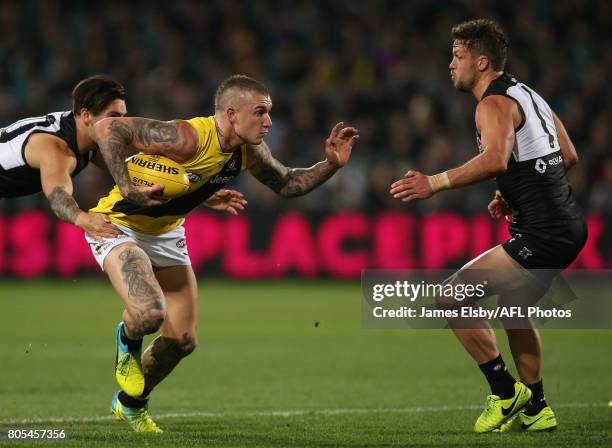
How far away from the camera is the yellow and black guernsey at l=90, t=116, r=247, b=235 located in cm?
732

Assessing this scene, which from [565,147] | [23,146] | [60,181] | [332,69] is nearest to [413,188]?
[565,147]

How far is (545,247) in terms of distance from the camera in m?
7.21

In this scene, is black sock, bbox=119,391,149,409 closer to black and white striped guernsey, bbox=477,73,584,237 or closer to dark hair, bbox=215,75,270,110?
dark hair, bbox=215,75,270,110

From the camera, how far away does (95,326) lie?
555 inches

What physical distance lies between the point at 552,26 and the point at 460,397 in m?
13.6

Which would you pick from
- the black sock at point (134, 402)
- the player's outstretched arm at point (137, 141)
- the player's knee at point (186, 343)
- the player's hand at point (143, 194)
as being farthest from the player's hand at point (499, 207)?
the black sock at point (134, 402)

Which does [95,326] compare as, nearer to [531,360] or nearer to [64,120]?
[64,120]

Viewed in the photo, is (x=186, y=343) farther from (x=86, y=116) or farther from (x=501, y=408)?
(x=501, y=408)

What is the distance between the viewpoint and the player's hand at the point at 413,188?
6715mm

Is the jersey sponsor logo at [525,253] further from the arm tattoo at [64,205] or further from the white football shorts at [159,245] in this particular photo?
the arm tattoo at [64,205]

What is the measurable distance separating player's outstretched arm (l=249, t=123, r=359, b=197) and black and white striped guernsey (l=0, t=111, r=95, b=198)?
124 centimetres

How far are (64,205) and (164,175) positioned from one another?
69 centimetres

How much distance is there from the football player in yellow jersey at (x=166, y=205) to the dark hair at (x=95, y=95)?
1.42 feet

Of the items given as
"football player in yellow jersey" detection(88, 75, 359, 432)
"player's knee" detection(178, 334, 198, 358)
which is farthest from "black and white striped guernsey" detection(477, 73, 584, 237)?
"player's knee" detection(178, 334, 198, 358)
